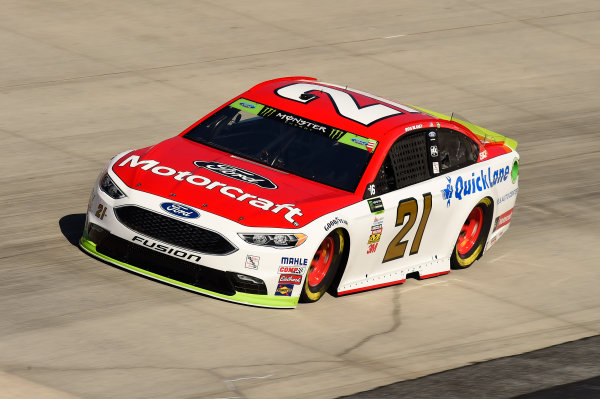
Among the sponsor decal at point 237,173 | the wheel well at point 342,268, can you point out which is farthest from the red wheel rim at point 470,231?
the sponsor decal at point 237,173

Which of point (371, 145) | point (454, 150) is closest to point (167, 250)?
point (371, 145)

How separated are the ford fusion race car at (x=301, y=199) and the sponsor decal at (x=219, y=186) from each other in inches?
0.6

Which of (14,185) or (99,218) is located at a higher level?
(99,218)

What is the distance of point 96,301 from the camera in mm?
9406

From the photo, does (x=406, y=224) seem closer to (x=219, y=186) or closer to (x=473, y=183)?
(x=473, y=183)

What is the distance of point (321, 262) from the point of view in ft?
32.1

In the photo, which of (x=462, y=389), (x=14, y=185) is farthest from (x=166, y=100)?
(x=462, y=389)

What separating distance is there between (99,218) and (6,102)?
5.74 meters

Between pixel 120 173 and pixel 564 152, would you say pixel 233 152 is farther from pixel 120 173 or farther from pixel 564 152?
pixel 564 152

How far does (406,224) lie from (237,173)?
1.48 meters

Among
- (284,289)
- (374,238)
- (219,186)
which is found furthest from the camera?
(374,238)

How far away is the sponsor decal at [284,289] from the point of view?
31.0ft

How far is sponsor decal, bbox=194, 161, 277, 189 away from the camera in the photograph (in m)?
9.80

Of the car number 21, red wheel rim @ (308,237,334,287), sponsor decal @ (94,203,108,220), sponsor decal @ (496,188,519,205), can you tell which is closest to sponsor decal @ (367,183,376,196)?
the car number 21
